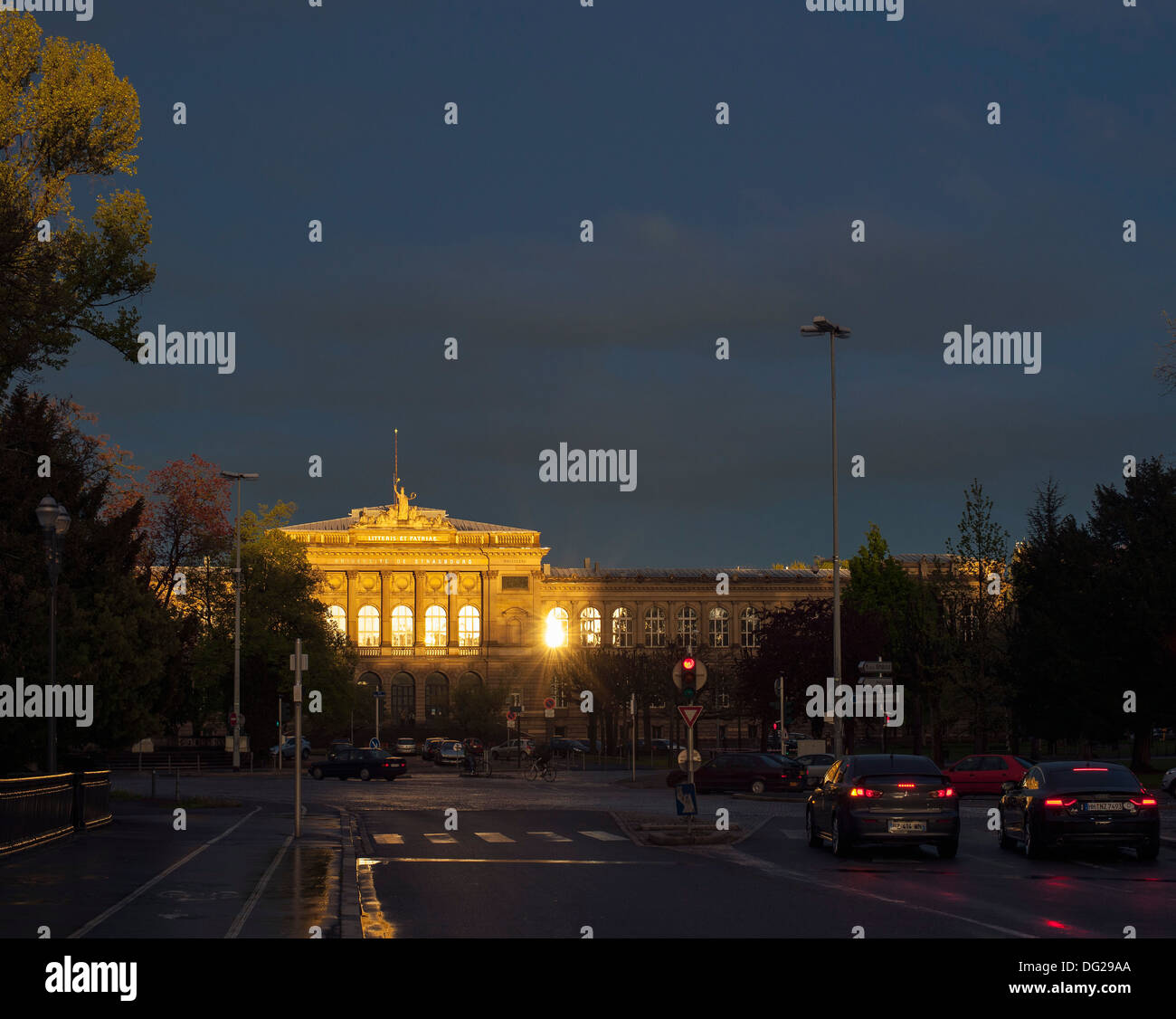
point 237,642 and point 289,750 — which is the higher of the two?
point 237,642

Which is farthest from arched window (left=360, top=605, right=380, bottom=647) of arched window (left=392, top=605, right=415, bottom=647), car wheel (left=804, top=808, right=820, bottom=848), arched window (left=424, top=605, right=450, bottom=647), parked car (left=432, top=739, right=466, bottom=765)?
car wheel (left=804, top=808, right=820, bottom=848)

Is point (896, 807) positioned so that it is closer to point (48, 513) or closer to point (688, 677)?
point (688, 677)

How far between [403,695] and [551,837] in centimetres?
9722

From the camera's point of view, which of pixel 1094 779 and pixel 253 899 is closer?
pixel 253 899

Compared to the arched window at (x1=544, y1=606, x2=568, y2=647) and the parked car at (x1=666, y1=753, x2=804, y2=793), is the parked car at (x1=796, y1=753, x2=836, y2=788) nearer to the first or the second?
the parked car at (x1=666, y1=753, x2=804, y2=793)

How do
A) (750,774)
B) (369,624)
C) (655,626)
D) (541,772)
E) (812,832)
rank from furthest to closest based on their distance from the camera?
1. (655,626)
2. (369,624)
3. (541,772)
4. (750,774)
5. (812,832)

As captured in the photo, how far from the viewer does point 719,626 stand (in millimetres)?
130750

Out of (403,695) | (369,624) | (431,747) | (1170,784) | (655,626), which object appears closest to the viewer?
(1170,784)

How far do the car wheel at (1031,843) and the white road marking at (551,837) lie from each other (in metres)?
8.33

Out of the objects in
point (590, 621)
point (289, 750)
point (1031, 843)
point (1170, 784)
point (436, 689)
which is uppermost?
point (590, 621)

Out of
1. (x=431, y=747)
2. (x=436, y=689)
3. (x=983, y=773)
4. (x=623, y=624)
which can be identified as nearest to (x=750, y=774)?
(x=983, y=773)

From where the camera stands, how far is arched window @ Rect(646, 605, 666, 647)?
130 meters
